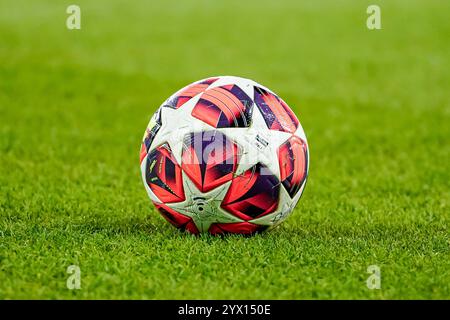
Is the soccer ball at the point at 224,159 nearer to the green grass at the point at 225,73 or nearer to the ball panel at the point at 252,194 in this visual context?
the ball panel at the point at 252,194

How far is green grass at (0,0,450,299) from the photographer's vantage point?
4.98 m

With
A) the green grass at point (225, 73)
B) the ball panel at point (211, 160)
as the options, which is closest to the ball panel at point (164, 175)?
the ball panel at point (211, 160)

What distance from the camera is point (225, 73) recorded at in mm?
14898

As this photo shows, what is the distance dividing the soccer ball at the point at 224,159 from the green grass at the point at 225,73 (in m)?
0.22

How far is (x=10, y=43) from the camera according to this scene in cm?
1647

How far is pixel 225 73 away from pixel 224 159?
9.67m

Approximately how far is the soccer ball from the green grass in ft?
0.73

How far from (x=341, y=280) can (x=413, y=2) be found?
62.9 ft

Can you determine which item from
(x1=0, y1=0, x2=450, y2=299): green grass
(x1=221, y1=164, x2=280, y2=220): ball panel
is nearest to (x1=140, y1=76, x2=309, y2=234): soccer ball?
(x1=221, y1=164, x2=280, y2=220): ball panel

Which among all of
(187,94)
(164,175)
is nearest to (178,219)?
(164,175)

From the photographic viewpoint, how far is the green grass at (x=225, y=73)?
4.98m

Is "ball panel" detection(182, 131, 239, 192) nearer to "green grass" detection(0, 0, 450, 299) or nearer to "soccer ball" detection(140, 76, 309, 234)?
"soccer ball" detection(140, 76, 309, 234)

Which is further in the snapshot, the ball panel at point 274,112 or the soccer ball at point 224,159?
the ball panel at point 274,112
